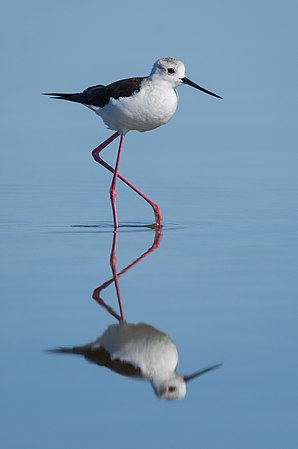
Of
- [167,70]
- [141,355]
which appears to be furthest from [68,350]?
[167,70]

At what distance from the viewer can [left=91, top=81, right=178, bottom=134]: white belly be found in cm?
732

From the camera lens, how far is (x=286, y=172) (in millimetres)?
9109

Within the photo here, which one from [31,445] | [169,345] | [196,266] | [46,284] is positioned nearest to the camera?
[31,445]

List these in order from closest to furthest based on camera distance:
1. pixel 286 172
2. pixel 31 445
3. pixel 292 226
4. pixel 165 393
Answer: pixel 31 445, pixel 165 393, pixel 292 226, pixel 286 172

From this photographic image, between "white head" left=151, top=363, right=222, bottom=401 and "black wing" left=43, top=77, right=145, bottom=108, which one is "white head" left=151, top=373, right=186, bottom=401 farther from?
"black wing" left=43, top=77, right=145, bottom=108

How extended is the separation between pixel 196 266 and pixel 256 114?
6937mm

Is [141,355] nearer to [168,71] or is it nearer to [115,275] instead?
[115,275]

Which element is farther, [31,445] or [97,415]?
[97,415]

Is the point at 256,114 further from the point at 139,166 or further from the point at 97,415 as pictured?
the point at 97,415

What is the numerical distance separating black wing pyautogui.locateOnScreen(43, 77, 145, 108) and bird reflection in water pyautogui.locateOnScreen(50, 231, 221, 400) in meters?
3.24

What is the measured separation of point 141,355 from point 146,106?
363 centimetres

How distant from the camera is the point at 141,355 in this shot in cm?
394

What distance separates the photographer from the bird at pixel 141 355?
3.64m

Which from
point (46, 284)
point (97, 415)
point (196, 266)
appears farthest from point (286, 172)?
point (97, 415)
